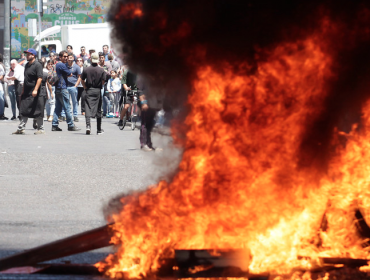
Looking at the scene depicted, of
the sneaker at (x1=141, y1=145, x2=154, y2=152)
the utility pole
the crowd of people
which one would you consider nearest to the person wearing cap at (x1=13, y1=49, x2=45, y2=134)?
the crowd of people

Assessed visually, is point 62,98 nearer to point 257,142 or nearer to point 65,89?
point 65,89

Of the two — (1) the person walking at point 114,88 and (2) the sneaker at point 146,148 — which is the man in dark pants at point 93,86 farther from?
(1) the person walking at point 114,88

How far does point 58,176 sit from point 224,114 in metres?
6.04

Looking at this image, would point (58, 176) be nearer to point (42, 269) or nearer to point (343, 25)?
point (42, 269)

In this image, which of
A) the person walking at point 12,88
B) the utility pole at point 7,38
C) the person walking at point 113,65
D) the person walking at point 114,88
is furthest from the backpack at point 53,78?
the utility pole at point 7,38

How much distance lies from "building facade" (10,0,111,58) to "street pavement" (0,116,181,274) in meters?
29.2

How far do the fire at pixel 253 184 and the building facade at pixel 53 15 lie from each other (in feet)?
135

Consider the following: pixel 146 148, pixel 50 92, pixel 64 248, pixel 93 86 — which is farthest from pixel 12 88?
pixel 64 248

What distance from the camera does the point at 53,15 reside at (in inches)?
1816

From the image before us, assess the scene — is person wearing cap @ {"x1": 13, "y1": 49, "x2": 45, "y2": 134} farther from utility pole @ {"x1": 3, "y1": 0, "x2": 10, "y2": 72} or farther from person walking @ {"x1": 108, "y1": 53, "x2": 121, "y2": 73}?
utility pole @ {"x1": 3, "y1": 0, "x2": 10, "y2": 72}

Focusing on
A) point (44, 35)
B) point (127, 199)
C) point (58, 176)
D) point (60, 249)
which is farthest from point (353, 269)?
point (44, 35)

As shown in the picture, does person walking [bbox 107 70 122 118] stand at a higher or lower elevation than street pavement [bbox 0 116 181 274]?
higher

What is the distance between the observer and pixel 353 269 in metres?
4.94

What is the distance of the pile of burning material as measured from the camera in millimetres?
5027
